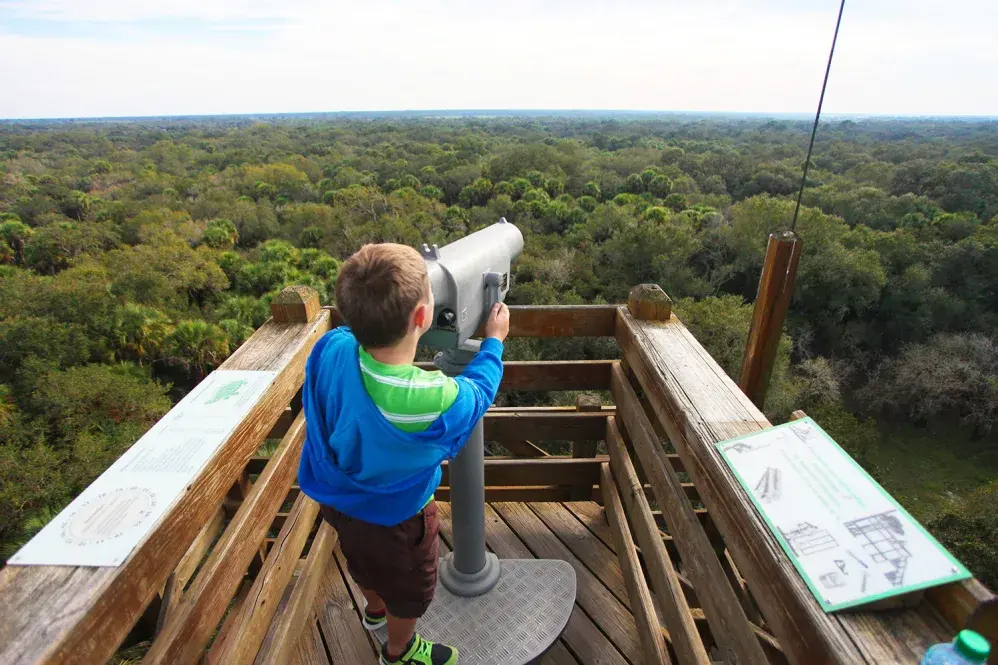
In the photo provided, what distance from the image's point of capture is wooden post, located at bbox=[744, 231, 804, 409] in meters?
2.06

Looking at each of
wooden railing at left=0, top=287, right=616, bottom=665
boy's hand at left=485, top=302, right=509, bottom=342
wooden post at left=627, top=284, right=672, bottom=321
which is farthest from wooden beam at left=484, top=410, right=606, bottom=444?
boy's hand at left=485, top=302, right=509, bottom=342

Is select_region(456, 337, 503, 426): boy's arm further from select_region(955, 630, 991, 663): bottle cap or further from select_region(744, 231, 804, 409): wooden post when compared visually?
select_region(744, 231, 804, 409): wooden post

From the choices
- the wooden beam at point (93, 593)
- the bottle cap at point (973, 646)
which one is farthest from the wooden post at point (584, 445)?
the bottle cap at point (973, 646)

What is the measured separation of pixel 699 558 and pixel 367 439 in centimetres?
99

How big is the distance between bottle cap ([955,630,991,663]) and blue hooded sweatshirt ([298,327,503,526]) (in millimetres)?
918

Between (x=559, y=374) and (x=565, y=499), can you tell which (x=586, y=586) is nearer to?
(x=565, y=499)

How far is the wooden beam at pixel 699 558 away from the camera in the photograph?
125 centimetres

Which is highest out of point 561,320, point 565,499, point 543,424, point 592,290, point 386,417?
point 386,417

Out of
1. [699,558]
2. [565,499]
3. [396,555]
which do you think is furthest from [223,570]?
[565,499]

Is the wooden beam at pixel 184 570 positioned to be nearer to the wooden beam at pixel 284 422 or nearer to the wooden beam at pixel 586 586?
the wooden beam at pixel 284 422

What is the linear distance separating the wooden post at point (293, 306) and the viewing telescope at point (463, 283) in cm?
83

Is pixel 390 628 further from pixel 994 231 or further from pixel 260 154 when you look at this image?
pixel 260 154

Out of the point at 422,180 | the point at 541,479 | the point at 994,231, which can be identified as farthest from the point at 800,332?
Result: the point at 422,180

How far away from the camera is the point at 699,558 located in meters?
1.48
